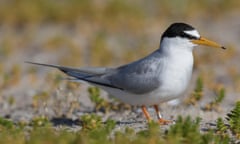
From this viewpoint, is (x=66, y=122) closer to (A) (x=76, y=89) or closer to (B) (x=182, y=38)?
(A) (x=76, y=89)

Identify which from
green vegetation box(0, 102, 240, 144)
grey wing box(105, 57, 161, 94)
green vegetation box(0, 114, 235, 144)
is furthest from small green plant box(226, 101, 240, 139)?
grey wing box(105, 57, 161, 94)

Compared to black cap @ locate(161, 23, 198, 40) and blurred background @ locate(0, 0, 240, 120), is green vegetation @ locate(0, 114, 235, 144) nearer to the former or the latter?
black cap @ locate(161, 23, 198, 40)

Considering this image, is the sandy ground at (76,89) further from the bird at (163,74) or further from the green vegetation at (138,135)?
the green vegetation at (138,135)

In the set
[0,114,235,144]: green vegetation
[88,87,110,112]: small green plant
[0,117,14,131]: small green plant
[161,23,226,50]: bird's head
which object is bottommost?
[0,114,235,144]: green vegetation

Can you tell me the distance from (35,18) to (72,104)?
4.16 metres

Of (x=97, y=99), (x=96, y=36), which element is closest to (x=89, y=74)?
(x=97, y=99)

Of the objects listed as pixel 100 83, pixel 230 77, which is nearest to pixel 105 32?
pixel 230 77

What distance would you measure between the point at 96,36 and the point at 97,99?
304cm

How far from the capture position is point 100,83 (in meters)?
5.93

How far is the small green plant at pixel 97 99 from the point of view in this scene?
6523 millimetres

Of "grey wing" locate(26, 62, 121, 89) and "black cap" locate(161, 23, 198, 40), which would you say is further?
"grey wing" locate(26, 62, 121, 89)

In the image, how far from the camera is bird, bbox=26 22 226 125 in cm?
551

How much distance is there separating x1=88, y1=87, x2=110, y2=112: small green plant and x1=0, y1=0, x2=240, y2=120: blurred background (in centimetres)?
66

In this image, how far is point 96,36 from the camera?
31.0 feet
